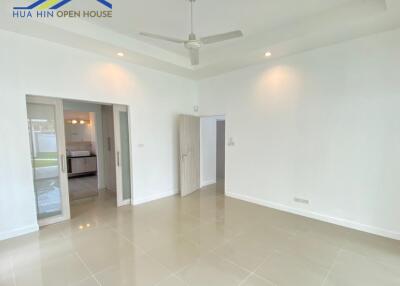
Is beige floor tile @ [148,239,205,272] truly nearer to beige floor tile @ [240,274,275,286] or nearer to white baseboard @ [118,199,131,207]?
beige floor tile @ [240,274,275,286]

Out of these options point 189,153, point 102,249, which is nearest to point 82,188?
point 189,153

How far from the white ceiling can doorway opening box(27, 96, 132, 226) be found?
44.4 inches

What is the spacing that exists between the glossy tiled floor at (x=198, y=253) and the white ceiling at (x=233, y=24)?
2985 millimetres

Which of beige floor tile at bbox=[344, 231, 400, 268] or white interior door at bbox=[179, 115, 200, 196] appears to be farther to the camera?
white interior door at bbox=[179, 115, 200, 196]

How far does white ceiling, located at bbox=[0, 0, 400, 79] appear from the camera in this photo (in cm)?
249

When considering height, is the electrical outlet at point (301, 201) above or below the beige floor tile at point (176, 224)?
above

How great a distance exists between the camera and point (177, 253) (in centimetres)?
246

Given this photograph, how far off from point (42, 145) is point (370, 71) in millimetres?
5286

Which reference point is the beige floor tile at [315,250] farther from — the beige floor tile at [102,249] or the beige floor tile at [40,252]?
the beige floor tile at [40,252]

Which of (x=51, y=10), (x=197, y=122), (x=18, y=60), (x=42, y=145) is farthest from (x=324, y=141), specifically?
(x=18, y=60)

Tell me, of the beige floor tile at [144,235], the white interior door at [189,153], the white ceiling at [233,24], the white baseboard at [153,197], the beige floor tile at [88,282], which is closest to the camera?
the beige floor tile at [88,282]

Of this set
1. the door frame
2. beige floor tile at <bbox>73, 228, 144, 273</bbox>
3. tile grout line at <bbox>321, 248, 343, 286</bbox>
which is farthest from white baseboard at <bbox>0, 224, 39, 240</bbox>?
tile grout line at <bbox>321, 248, 343, 286</bbox>

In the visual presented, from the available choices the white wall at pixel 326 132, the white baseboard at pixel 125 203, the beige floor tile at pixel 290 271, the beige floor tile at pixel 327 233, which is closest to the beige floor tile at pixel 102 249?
the white baseboard at pixel 125 203

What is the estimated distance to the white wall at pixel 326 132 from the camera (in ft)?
9.05
